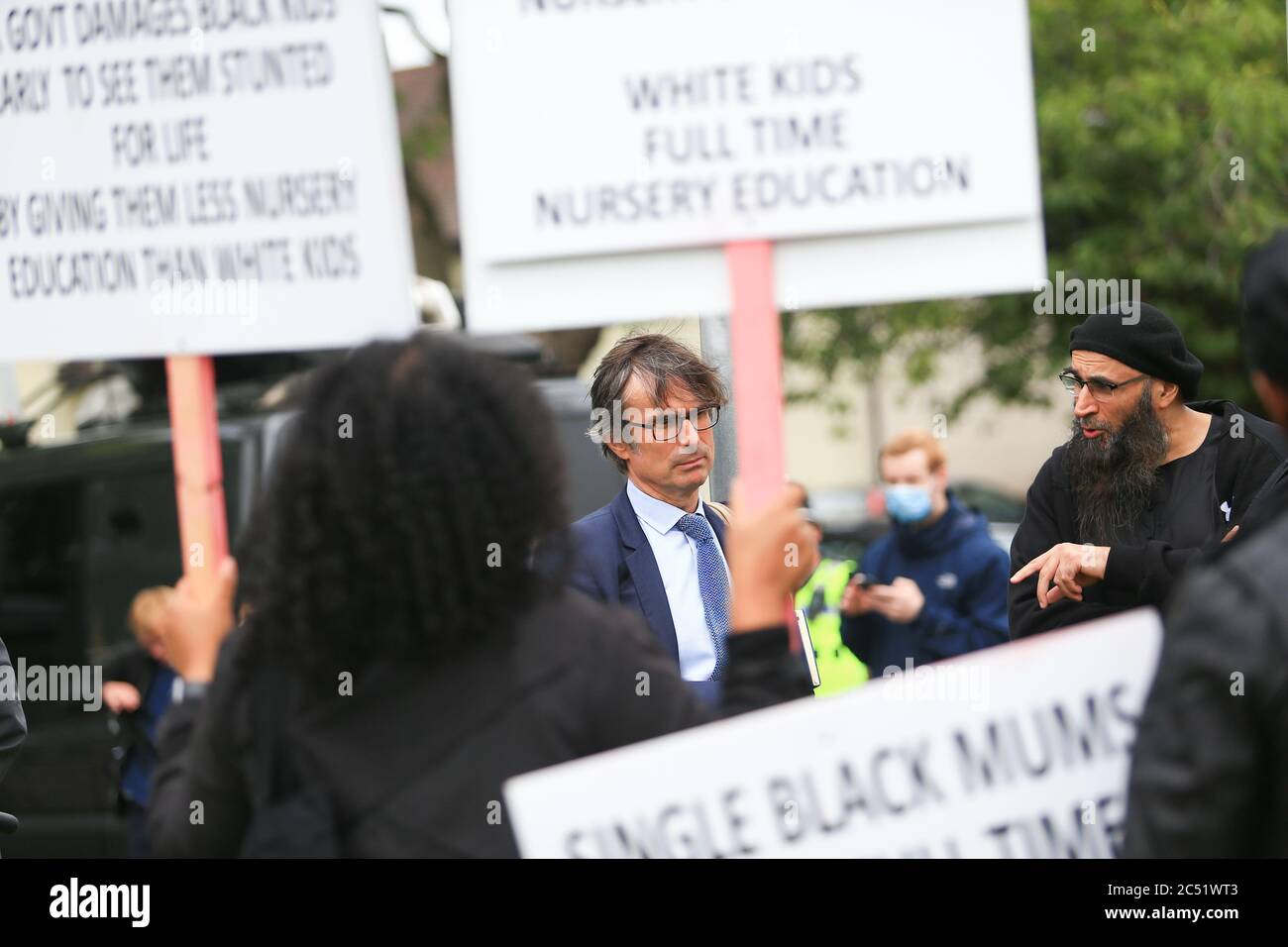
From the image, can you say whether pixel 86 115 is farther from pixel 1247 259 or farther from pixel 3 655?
pixel 1247 259

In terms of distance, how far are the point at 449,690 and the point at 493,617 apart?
11 centimetres

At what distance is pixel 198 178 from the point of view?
8.63ft

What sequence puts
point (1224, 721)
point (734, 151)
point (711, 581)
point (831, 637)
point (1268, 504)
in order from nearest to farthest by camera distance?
1. point (1224, 721)
2. point (734, 151)
3. point (1268, 504)
4. point (711, 581)
5. point (831, 637)

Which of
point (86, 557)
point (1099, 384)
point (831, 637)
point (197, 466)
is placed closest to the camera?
point (197, 466)

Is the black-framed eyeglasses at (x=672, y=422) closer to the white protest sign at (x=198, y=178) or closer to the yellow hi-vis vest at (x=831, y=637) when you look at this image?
the white protest sign at (x=198, y=178)

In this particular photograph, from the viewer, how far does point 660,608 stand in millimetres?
3459

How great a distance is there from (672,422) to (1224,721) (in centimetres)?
202

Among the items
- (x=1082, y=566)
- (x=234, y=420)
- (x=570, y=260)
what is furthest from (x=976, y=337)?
(x=570, y=260)

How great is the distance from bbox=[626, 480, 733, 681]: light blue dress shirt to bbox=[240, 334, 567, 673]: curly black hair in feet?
4.46

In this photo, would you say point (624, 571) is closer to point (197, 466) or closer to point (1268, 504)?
point (197, 466)

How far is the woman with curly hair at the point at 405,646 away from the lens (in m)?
2.02

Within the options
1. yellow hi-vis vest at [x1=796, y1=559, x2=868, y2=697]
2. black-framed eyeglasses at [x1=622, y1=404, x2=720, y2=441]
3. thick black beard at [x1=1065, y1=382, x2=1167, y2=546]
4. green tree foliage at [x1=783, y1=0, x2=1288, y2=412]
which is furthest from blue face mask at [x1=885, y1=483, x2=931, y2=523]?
green tree foliage at [x1=783, y1=0, x2=1288, y2=412]

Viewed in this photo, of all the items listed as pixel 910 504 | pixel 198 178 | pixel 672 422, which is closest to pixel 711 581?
pixel 672 422
